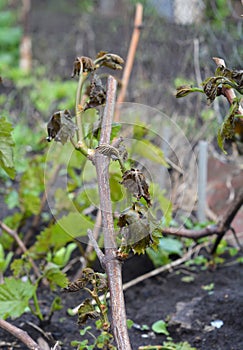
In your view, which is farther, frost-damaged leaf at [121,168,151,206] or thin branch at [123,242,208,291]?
thin branch at [123,242,208,291]

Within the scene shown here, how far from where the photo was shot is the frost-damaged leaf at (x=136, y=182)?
3.92 feet

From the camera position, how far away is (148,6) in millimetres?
4965

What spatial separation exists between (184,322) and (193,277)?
1.46ft

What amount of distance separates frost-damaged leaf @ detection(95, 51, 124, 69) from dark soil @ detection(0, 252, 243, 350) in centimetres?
89

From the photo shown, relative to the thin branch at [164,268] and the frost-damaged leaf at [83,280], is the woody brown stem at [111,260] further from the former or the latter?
the thin branch at [164,268]

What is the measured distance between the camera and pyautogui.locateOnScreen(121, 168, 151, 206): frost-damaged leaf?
1.20 meters

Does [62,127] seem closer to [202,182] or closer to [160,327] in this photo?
[160,327]

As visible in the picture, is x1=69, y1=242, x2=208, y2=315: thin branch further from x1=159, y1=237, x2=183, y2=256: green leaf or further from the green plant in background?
the green plant in background

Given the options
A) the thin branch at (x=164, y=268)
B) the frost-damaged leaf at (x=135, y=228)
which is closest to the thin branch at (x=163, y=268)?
the thin branch at (x=164, y=268)

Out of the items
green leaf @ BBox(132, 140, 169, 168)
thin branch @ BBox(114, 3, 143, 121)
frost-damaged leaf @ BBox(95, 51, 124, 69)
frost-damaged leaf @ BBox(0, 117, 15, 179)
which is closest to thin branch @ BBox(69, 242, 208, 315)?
green leaf @ BBox(132, 140, 169, 168)

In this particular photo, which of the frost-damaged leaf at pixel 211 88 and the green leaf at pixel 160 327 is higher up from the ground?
the frost-damaged leaf at pixel 211 88

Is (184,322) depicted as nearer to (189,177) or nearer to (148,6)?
(189,177)

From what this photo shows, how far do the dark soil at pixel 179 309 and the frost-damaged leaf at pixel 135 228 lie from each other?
28.0 inches

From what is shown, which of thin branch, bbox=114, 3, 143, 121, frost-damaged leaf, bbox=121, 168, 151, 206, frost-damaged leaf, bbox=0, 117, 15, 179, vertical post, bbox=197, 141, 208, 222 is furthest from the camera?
vertical post, bbox=197, 141, 208, 222
